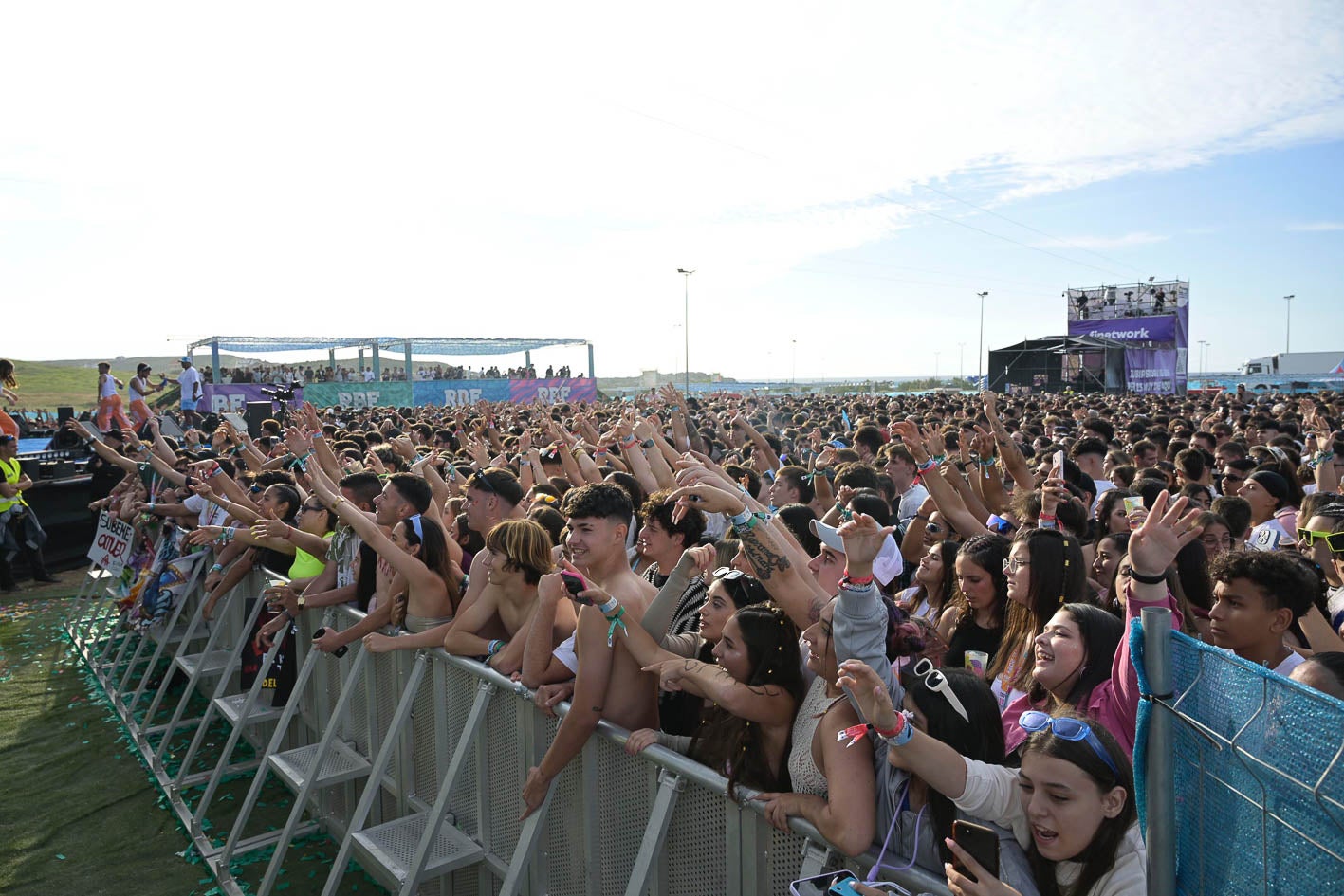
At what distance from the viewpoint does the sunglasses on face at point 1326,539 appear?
4.34 meters

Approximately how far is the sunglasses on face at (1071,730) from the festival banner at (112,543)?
904cm

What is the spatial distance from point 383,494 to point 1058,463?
4180mm

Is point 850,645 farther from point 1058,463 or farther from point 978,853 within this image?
point 1058,463

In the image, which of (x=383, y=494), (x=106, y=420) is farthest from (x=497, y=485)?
(x=106, y=420)

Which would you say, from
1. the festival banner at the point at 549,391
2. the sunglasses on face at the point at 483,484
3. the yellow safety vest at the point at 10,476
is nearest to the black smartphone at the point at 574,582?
the sunglasses on face at the point at 483,484

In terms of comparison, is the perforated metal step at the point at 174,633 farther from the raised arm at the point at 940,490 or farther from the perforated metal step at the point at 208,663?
the raised arm at the point at 940,490

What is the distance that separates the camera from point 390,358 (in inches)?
1907

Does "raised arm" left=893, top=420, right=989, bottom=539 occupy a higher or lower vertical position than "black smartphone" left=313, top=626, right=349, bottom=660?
higher

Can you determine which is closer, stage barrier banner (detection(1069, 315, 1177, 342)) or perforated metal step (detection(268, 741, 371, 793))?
perforated metal step (detection(268, 741, 371, 793))

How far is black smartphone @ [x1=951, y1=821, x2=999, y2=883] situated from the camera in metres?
1.96

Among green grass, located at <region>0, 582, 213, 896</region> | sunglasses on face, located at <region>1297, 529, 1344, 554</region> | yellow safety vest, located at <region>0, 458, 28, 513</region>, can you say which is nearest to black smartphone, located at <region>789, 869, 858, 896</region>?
sunglasses on face, located at <region>1297, 529, 1344, 554</region>

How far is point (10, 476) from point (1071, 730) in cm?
1371

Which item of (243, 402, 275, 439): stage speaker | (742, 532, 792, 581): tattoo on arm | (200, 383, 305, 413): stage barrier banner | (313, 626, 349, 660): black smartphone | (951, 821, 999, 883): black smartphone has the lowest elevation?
(313, 626, 349, 660): black smartphone

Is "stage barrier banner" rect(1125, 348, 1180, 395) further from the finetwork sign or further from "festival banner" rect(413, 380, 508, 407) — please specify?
"festival banner" rect(413, 380, 508, 407)
